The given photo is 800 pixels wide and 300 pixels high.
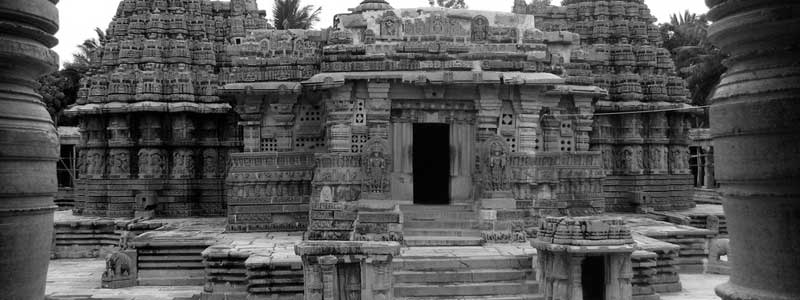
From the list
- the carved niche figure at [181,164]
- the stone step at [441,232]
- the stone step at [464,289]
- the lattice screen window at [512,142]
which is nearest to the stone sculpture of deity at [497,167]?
the lattice screen window at [512,142]

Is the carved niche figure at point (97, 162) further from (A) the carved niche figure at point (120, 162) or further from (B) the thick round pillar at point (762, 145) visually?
(B) the thick round pillar at point (762, 145)

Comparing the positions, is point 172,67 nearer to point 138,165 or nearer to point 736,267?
point 138,165

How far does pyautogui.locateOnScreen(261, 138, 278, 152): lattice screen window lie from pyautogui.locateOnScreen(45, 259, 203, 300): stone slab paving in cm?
346

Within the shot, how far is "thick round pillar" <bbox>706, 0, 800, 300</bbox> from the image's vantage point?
310 centimetres

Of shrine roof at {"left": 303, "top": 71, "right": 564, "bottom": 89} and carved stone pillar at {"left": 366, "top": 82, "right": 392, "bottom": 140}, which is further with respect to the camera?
carved stone pillar at {"left": 366, "top": 82, "right": 392, "bottom": 140}

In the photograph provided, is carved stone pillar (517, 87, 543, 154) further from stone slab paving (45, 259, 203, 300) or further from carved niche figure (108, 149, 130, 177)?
carved niche figure (108, 149, 130, 177)

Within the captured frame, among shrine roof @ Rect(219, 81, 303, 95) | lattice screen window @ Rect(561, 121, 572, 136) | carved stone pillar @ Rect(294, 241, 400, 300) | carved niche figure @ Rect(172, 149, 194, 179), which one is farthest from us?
carved niche figure @ Rect(172, 149, 194, 179)

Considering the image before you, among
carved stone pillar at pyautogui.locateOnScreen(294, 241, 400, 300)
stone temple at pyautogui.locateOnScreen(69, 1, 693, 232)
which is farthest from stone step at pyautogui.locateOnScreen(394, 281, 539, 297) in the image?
stone temple at pyautogui.locateOnScreen(69, 1, 693, 232)

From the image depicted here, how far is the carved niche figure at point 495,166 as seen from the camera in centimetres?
1406

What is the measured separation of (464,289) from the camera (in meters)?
11.5

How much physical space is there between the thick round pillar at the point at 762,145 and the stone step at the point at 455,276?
8443mm

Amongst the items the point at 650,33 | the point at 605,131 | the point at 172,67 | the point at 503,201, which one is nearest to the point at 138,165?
the point at 172,67

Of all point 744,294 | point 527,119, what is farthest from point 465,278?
point 744,294

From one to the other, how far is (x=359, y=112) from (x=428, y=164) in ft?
9.20
